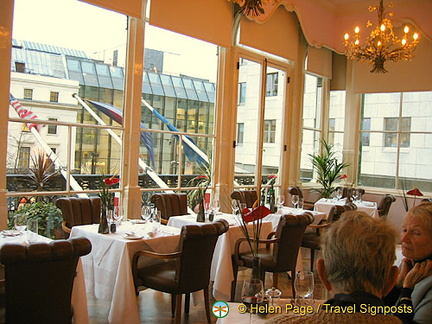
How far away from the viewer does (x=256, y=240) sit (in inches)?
115

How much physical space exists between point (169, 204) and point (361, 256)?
438cm

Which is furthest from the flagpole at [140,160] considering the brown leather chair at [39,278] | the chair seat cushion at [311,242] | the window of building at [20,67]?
the brown leather chair at [39,278]

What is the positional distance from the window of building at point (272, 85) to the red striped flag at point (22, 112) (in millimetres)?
4674

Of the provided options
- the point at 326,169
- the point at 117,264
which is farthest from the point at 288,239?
the point at 326,169

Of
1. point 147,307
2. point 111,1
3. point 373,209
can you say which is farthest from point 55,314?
point 373,209

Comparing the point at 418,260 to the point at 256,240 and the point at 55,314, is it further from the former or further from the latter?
the point at 55,314

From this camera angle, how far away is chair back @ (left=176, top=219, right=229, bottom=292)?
12.1 ft

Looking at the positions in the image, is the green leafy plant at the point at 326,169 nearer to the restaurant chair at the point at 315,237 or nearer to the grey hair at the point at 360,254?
the restaurant chair at the point at 315,237

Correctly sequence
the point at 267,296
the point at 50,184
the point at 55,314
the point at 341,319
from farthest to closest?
the point at 50,184
the point at 55,314
the point at 267,296
the point at 341,319

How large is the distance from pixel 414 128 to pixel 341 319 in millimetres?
8750

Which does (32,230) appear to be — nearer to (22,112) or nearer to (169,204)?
(22,112)

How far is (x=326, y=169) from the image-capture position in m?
9.24

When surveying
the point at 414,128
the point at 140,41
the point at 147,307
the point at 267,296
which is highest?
the point at 140,41

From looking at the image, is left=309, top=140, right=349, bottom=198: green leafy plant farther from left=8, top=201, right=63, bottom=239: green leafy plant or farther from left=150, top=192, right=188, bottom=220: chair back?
left=8, top=201, right=63, bottom=239: green leafy plant
